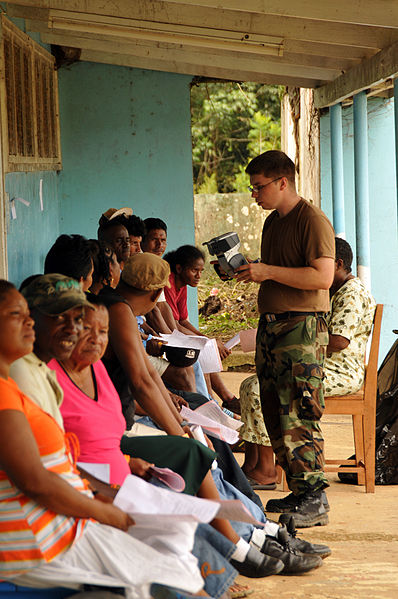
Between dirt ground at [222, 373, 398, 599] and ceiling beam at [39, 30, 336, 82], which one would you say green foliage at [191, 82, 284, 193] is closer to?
ceiling beam at [39, 30, 336, 82]

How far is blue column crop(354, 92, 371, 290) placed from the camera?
23.2 ft

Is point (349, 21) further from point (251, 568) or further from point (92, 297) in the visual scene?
point (251, 568)

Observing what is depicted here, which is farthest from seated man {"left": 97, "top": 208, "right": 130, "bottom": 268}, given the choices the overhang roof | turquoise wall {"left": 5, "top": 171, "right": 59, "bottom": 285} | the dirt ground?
the dirt ground

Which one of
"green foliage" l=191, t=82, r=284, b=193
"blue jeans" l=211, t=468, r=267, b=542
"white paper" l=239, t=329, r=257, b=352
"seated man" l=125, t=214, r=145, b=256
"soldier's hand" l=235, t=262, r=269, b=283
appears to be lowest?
"blue jeans" l=211, t=468, r=267, b=542

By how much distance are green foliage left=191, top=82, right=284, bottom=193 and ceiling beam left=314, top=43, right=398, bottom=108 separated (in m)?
9.61

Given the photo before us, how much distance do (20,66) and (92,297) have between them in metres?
3.40

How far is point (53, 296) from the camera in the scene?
8.22 feet

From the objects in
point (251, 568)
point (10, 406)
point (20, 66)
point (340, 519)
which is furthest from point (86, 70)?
point (10, 406)

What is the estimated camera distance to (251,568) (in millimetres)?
3426

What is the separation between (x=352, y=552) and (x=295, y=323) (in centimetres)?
116

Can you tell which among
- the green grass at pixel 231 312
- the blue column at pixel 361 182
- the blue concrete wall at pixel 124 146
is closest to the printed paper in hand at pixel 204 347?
the blue column at pixel 361 182

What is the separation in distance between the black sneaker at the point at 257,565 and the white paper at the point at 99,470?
102cm

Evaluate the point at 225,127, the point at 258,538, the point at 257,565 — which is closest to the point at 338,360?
the point at 258,538

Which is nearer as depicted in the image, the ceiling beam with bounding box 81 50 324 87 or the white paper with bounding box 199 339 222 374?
the white paper with bounding box 199 339 222 374
